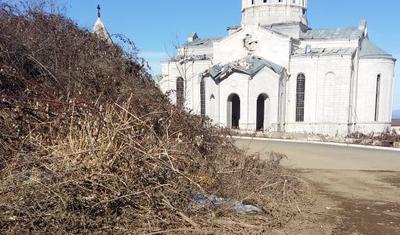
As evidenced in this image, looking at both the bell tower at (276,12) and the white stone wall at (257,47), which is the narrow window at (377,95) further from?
the bell tower at (276,12)

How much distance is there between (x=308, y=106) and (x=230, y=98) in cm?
722

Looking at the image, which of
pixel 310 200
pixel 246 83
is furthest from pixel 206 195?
pixel 246 83

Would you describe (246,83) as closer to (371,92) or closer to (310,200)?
(371,92)

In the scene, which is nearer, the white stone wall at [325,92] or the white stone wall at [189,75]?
the white stone wall at [325,92]

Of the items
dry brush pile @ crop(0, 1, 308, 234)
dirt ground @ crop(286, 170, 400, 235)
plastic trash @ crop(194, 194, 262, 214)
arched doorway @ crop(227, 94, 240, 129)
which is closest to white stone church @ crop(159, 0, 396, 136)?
arched doorway @ crop(227, 94, 240, 129)

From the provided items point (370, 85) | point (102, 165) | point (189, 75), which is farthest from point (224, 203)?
point (189, 75)

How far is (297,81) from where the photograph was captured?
42.2 meters

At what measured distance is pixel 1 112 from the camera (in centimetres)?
671

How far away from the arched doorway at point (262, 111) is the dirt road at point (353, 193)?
79.0ft

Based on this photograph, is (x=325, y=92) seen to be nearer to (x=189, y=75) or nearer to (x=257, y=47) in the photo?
(x=257, y=47)

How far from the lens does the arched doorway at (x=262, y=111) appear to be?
4159 cm

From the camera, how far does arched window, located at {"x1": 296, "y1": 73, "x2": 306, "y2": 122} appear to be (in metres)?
42.1

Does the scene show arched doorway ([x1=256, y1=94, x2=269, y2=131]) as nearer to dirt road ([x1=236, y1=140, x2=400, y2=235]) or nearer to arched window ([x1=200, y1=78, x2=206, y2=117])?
arched window ([x1=200, y1=78, x2=206, y2=117])

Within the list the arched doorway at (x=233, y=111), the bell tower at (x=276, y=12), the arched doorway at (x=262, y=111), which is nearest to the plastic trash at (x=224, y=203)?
the arched doorway at (x=262, y=111)
